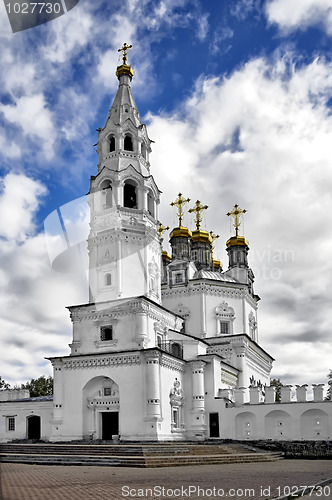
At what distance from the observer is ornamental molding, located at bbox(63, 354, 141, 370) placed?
2973cm

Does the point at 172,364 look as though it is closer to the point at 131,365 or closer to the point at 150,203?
the point at 131,365

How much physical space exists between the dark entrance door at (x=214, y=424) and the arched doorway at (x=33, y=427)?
1031cm

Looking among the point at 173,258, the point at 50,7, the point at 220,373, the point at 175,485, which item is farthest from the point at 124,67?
the point at 50,7

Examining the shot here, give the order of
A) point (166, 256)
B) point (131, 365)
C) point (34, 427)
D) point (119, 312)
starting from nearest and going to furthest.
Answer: point (131, 365) < point (119, 312) < point (34, 427) < point (166, 256)

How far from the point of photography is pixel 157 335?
107 ft

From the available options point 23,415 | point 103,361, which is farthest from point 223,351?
point 23,415

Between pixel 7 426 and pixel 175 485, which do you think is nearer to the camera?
pixel 175 485

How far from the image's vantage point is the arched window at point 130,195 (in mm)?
33469

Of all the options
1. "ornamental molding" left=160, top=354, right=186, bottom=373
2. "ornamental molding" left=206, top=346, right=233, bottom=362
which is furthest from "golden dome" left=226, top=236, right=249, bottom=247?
"ornamental molding" left=160, top=354, right=186, bottom=373

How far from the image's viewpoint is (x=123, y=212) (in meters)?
32.5

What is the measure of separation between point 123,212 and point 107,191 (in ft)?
5.76

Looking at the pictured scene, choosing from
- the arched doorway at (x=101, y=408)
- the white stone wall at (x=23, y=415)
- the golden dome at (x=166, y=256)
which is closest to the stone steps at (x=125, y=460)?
the arched doorway at (x=101, y=408)

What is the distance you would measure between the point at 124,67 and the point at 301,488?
95.9 feet

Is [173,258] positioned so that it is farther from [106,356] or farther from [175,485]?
[175,485]
